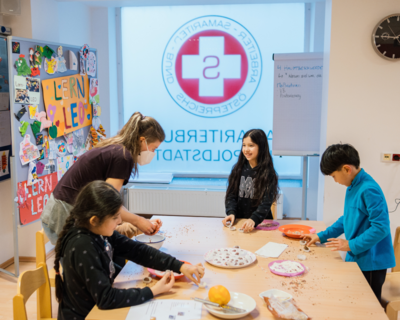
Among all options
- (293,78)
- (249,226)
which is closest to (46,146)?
(249,226)

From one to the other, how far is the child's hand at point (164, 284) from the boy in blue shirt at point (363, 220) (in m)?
0.77

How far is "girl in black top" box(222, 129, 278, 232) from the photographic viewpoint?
92.7 inches

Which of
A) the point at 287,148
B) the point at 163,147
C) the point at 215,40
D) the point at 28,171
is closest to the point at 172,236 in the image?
the point at 28,171

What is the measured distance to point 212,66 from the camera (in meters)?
4.23

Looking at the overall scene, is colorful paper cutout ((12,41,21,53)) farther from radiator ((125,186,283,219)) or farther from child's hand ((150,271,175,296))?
child's hand ((150,271,175,296))

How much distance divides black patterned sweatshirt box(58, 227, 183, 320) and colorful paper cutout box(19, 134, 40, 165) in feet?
5.25

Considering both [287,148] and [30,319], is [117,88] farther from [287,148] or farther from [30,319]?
[30,319]

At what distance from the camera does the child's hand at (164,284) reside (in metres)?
1.41

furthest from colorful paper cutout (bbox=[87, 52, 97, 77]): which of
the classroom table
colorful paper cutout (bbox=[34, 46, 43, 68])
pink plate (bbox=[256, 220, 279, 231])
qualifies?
pink plate (bbox=[256, 220, 279, 231])

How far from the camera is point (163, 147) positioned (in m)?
4.42

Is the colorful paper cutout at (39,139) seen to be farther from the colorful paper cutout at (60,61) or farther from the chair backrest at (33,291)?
the chair backrest at (33,291)

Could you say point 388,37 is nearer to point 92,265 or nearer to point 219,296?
point 219,296

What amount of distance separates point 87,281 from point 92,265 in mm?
56

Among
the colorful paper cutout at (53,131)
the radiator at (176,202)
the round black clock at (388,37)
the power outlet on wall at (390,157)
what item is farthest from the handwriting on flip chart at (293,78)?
the colorful paper cutout at (53,131)
